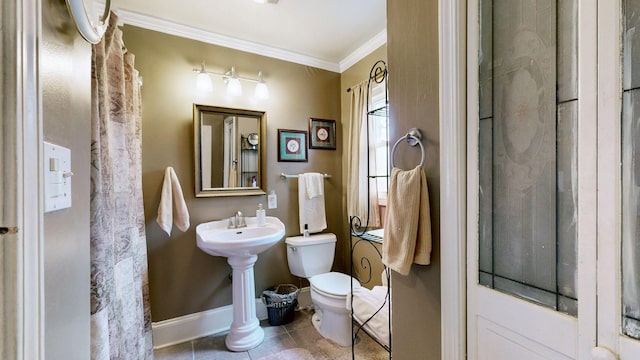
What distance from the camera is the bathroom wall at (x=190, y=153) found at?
76.7 inches

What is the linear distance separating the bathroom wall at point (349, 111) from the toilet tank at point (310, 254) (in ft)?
0.84

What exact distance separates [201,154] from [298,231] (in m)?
1.10

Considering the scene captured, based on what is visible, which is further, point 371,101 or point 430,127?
point 371,101

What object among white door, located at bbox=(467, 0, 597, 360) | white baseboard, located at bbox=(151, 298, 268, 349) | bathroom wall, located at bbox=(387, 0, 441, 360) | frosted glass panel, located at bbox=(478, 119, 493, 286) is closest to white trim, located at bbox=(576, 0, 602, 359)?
white door, located at bbox=(467, 0, 597, 360)

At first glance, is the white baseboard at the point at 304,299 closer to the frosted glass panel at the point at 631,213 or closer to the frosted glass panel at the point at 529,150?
the frosted glass panel at the point at 529,150

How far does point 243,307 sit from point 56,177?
A: 1.77 m

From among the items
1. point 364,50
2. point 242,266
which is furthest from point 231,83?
point 242,266

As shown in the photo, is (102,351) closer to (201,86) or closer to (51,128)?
(51,128)

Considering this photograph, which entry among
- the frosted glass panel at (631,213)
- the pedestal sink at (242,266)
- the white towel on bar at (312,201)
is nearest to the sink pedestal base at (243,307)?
the pedestal sink at (242,266)

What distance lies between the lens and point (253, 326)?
1993 millimetres

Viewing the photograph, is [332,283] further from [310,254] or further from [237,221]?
[237,221]

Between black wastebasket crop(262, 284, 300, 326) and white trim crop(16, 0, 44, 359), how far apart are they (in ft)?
6.22

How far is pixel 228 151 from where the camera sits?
222cm

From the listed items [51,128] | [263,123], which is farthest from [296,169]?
[51,128]
